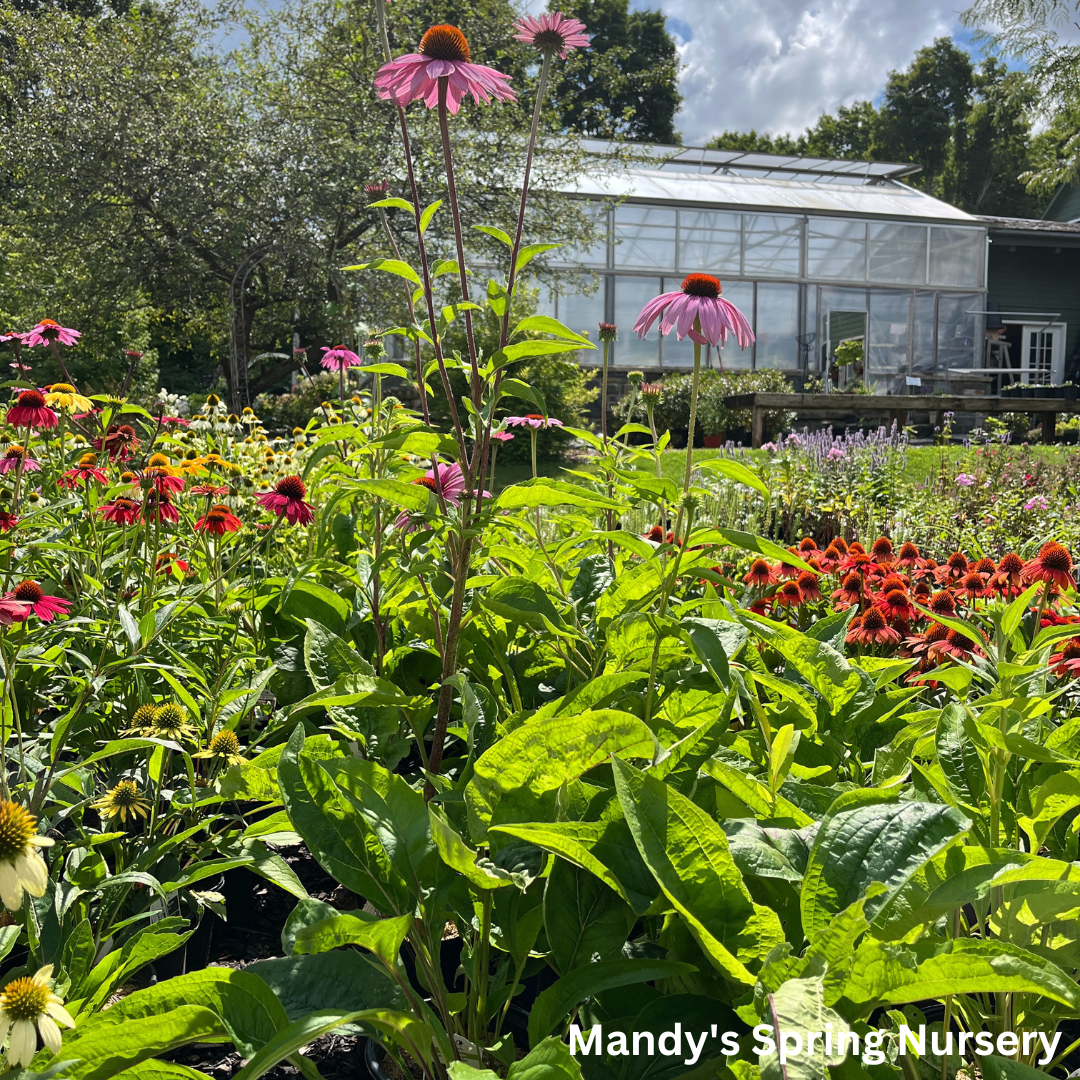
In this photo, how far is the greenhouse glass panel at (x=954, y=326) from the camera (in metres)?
17.0

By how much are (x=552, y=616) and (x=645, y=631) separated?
0.14 m

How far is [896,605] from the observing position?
6.07 feet

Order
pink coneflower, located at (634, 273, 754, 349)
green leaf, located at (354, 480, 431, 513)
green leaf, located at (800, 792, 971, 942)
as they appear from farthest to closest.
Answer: pink coneflower, located at (634, 273, 754, 349) < green leaf, located at (354, 480, 431, 513) < green leaf, located at (800, 792, 971, 942)

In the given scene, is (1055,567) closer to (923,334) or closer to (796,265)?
(796,265)

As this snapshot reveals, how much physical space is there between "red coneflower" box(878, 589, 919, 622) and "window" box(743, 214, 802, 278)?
15152mm

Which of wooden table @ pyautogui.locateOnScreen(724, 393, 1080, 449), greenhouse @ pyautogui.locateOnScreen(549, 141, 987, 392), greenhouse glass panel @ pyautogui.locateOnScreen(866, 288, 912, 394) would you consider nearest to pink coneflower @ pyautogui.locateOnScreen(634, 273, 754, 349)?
wooden table @ pyautogui.locateOnScreen(724, 393, 1080, 449)

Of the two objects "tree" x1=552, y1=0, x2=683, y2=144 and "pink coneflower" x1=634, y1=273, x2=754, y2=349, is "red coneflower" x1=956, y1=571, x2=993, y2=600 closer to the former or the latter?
"pink coneflower" x1=634, y1=273, x2=754, y2=349

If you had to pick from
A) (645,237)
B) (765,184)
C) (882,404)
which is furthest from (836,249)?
(882,404)

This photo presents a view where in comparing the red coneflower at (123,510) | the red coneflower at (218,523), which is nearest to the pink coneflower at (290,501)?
the red coneflower at (218,523)

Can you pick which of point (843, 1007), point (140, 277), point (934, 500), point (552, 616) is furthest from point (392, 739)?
point (140, 277)

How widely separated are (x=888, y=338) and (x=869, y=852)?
1778cm

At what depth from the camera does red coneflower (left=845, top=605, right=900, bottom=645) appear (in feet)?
5.73

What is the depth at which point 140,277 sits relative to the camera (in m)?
10.0

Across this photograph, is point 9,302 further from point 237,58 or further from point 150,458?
point 150,458
